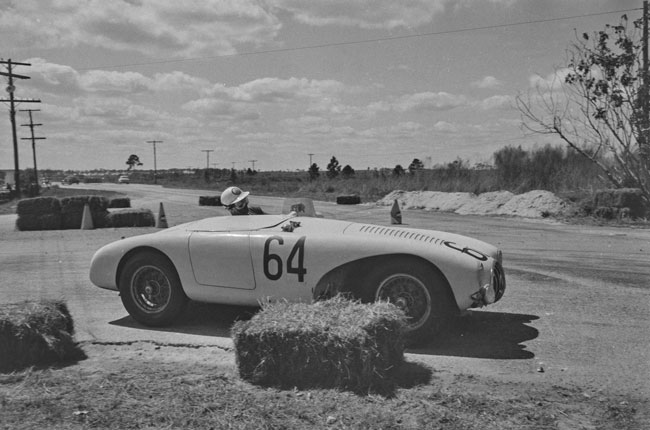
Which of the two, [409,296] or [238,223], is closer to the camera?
[409,296]

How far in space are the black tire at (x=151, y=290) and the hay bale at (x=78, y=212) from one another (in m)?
12.7

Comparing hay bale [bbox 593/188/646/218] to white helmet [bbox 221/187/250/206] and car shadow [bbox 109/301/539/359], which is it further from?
white helmet [bbox 221/187/250/206]

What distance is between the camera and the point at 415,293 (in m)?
5.16

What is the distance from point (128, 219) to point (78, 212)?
5.18ft

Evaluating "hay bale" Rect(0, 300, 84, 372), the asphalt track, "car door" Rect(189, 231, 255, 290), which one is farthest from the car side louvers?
"hay bale" Rect(0, 300, 84, 372)

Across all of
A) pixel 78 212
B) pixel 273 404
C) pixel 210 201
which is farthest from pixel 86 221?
pixel 273 404

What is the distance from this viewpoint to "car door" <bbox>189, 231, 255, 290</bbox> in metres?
5.60

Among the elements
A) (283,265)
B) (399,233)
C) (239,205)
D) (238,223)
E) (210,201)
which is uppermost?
(239,205)

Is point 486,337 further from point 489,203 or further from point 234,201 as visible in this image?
point 489,203

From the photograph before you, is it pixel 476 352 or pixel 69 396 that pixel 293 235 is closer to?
pixel 476 352

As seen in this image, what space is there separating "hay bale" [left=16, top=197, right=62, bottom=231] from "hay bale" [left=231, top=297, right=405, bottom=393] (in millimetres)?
15287

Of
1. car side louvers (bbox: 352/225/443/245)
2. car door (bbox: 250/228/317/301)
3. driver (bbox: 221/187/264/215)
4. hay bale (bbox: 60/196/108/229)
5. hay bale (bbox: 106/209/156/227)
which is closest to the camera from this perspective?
car door (bbox: 250/228/317/301)

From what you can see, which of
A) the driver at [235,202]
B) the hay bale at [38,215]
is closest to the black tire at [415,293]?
the driver at [235,202]

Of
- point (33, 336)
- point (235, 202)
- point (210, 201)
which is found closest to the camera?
point (33, 336)
